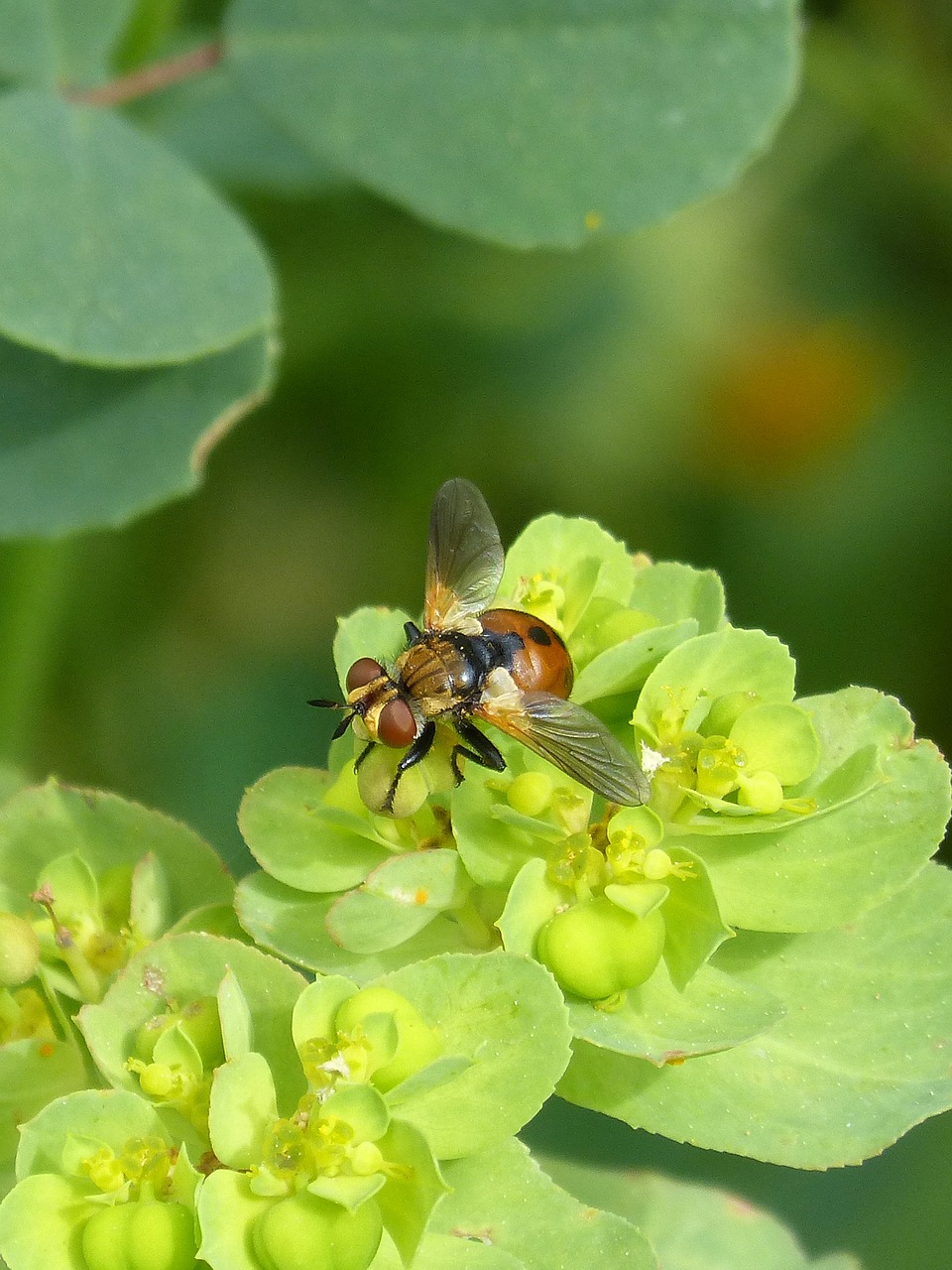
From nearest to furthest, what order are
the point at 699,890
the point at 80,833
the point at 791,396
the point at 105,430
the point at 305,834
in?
1. the point at 699,890
2. the point at 305,834
3. the point at 80,833
4. the point at 105,430
5. the point at 791,396

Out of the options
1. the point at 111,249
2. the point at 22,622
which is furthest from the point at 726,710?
the point at 22,622

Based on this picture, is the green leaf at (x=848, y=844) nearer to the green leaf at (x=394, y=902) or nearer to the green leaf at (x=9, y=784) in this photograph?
the green leaf at (x=394, y=902)

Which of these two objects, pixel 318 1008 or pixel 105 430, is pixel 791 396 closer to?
pixel 105 430

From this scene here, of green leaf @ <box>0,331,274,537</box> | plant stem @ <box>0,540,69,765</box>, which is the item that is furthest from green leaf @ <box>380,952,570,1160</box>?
plant stem @ <box>0,540,69,765</box>

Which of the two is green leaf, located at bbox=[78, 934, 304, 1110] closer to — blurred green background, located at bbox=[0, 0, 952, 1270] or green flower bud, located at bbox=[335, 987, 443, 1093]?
green flower bud, located at bbox=[335, 987, 443, 1093]

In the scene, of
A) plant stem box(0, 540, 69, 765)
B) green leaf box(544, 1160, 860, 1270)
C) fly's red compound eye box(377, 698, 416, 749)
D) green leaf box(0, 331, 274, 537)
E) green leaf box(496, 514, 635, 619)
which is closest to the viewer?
fly's red compound eye box(377, 698, 416, 749)

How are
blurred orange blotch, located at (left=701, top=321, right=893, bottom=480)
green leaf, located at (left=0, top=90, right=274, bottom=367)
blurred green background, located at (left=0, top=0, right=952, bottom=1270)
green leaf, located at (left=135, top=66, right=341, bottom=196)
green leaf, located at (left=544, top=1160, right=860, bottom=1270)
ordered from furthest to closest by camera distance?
blurred orange blotch, located at (left=701, top=321, right=893, bottom=480) < blurred green background, located at (left=0, top=0, right=952, bottom=1270) < green leaf, located at (left=135, top=66, right=341, bottom=196) < green leaf, located at (left=0, top=90, right=274, bottom=367) < green leaf, located at (left=544, top=1160, right=860, bottom=1270)

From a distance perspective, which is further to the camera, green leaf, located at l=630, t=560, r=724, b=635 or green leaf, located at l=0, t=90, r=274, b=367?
green leaf, located at l=0, t=90, r=274, b=367
